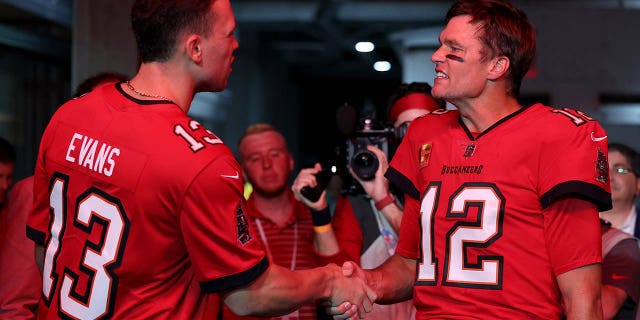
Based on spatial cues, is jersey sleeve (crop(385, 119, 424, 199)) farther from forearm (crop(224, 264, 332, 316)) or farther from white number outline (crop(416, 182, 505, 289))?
forearm (crop(224, 264, 332, 316))

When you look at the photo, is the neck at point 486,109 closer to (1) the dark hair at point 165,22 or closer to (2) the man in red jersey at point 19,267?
(1) the dark hair at point 165,22

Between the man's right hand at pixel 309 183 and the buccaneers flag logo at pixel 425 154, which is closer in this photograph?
the buccaneers flag logo at pixel 425 154

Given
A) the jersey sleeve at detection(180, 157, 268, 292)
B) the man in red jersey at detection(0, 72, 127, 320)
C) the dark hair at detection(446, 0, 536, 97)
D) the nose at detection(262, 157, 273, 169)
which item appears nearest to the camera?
the jersey sleeve at detection(180, 157, 268, 292)

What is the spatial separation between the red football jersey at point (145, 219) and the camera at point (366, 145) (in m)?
1.21

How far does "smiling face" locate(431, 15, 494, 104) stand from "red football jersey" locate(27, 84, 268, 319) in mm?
726

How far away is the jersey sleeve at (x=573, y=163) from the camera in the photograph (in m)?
2.24

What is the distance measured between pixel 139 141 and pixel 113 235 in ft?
0.76

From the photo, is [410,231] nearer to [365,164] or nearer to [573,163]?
[573,163]

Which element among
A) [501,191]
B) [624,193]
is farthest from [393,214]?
[624,193]

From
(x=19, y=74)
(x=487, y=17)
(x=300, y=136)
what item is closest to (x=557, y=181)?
(x=487, y=17)

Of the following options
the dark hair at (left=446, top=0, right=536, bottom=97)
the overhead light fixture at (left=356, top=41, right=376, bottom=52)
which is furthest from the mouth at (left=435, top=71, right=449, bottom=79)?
the overhead light fixture at (left=356, top=41, right=376, bottom=52)

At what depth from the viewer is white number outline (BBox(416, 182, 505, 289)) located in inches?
91.2

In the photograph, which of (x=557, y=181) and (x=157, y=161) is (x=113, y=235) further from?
(x=557, y=181)

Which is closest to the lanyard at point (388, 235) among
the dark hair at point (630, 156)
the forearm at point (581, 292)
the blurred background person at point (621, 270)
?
the blurred background person at point (621, 270)
